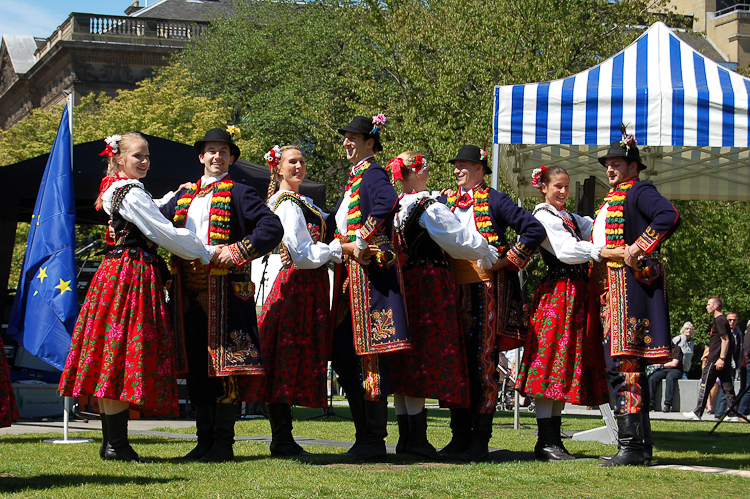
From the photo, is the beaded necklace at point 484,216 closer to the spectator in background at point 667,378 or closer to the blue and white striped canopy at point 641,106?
the blue and white striped canopy at point 641,106

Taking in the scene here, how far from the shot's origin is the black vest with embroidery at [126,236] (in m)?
5.40

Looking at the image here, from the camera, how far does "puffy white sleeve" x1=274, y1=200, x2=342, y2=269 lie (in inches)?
219

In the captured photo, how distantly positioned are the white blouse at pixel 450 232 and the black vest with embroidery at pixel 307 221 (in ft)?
1.67

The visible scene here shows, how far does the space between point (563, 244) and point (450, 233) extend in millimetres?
793

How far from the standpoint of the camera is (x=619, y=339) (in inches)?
221

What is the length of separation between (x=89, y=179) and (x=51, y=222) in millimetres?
2196

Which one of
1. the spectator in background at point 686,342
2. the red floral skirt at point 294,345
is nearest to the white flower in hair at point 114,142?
the red floral skirt at point 294,345

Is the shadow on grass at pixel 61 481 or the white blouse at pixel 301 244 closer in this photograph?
the shadow on grass at pixel 61 481

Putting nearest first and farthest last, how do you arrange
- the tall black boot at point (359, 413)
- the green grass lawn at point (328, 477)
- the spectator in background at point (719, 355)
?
the green grass lawn at point (328, 477), the tall black boot at point (359, 413), the spectator in background at point (719, 355)

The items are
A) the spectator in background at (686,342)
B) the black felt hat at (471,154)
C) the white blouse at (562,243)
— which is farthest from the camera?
the spectator in background at (686,342)

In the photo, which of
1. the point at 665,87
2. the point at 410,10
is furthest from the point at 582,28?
the point at 665,87

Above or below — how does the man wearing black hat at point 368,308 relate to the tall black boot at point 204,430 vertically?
above

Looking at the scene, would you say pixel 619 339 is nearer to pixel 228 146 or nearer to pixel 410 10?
pixel 228 146

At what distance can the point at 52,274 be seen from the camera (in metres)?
7.46
